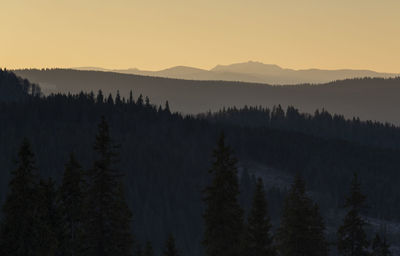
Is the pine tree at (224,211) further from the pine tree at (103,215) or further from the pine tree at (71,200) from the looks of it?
the pine tree at (71,200)

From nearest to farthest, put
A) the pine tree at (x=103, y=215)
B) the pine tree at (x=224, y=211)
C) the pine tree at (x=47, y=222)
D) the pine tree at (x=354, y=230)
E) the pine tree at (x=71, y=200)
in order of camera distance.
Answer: the pine tree at (x=47, y=222) → the pine tree at (x=103, y=215) → the pine tree at (x=71, y=200) → the pine tree at (x=224, y=211) → the pine tree at (x=354, y=230)

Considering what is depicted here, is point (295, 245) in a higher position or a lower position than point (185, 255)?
higher

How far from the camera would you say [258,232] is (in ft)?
139

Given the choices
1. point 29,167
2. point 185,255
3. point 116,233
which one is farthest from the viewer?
point 185,255

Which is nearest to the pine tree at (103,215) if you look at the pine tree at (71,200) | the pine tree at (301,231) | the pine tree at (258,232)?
the pine tree at (71,200)

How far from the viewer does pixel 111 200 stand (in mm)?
40000

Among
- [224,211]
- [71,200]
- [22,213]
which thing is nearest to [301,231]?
[224,211]

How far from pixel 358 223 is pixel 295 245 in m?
3.70

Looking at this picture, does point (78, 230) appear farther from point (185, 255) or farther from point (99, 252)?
point (185, 255)

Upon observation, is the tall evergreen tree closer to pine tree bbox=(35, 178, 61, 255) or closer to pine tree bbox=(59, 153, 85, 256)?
pine tree bbox=(35, 178, 61, 255)

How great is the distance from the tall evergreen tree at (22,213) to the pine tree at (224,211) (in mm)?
10309

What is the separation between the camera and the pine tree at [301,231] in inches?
1748

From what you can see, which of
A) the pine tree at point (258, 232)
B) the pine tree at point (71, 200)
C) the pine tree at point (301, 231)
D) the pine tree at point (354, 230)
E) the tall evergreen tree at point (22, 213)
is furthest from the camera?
the pine tree at point (301, 231)

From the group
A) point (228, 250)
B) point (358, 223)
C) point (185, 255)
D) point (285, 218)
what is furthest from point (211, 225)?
point (185, 255)
